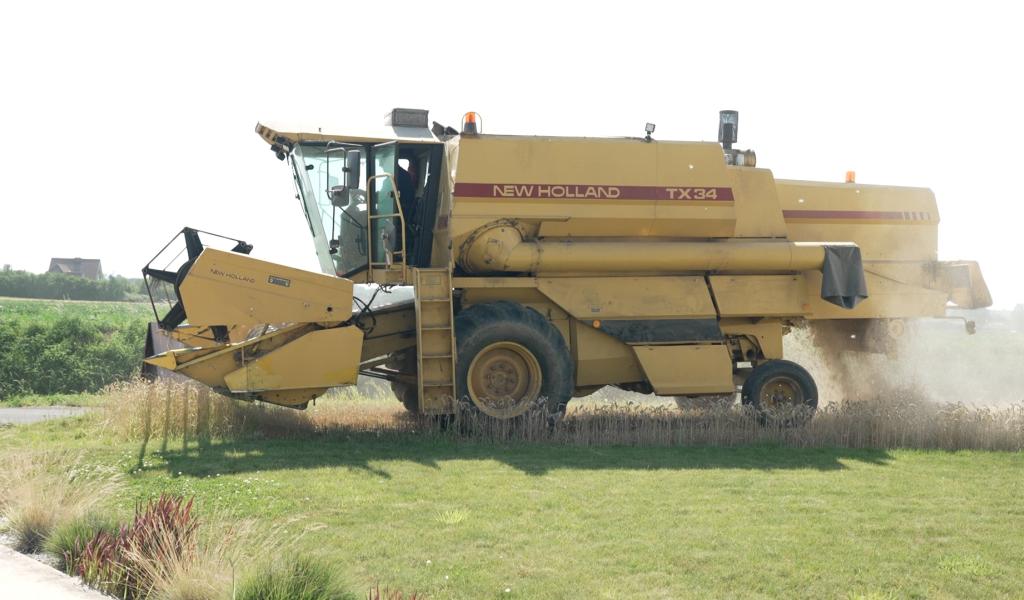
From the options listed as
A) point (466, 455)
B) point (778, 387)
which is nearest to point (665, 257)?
point (778, 387)

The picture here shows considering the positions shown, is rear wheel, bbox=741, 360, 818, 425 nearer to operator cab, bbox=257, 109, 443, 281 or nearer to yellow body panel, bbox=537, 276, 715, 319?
yellow body panel, bbox=537, 276, 715, 319

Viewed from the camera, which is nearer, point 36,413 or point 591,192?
point 591,192

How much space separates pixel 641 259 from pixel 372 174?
354 cm

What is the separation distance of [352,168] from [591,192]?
2.97m

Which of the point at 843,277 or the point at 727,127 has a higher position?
the point at 727,127

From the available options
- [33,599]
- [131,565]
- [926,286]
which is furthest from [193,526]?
[926,286]

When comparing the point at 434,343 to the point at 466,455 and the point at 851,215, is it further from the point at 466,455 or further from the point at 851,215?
the point at 851,215

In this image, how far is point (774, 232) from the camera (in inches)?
566

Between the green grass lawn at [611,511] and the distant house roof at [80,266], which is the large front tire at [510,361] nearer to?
the green grass lawn at [611,511]

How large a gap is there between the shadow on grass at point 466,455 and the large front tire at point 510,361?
858 mm

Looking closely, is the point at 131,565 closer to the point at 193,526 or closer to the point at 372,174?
the point at 193,526

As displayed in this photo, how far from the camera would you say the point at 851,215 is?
15.0 metres

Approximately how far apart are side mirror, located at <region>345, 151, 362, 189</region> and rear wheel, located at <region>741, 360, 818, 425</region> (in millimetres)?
5691

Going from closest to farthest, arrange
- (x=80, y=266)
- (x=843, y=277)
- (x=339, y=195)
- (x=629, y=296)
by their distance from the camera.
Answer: (x=339, y=195), (x=629, y=296), (x=843, y=277), (x=80, y=266)
